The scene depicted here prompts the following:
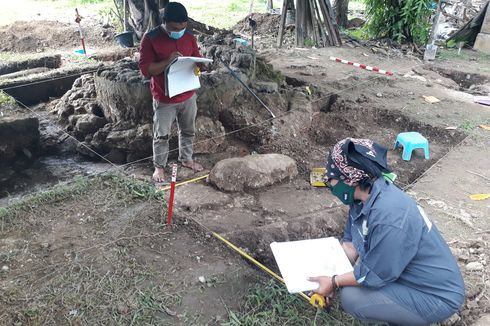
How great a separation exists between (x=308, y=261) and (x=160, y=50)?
8.23 ft

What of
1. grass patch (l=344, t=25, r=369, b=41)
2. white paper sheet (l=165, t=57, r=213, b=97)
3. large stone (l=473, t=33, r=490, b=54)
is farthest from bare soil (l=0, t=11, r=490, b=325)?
grass patch (l=344, t=25, r=369, b=41)

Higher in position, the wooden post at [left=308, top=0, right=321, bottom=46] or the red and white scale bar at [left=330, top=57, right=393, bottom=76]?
the wooden post at [left=308, top=0, right=321, bottom=46]

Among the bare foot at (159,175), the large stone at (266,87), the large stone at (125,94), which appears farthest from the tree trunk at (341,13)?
the bare foot at (159,175)

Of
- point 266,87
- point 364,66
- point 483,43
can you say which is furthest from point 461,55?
point 266,87

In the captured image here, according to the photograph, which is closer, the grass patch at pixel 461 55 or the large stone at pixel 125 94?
the large stone at pixel 125 94

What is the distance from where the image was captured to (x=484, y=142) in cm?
547

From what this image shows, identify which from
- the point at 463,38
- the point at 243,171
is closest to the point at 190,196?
the point at 243,171

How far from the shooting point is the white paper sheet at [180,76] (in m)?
3.90

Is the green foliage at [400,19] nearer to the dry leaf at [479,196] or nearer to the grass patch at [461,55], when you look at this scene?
the grass patch at [461,55]

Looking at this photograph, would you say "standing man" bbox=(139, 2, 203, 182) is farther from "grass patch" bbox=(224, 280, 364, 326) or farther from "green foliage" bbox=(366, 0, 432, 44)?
"green foliage" bbox=(366, 0, 432, 44)

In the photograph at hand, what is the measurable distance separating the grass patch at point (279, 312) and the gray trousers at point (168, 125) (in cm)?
207

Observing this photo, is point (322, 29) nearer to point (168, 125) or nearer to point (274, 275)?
point (168, 125)

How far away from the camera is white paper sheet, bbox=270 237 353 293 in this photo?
256cm

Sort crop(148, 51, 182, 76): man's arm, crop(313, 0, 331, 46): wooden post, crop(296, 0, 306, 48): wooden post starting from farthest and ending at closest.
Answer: crop(313, 0, 331, 46): wooden post < crop(296, 0, 306, 48): wooden post < crop(148, 51, 182, 76): man's arm
